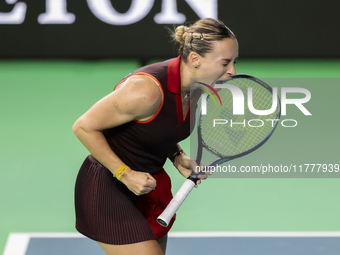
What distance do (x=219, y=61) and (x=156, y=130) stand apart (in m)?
0.38

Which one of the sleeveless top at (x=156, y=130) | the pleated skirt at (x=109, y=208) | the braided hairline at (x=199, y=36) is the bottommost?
the pleated skirt at (x=109, y=208)

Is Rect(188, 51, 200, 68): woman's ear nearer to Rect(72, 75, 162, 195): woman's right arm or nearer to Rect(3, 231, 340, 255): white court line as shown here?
Rect(72, 75, 162, 195): woman's right arm

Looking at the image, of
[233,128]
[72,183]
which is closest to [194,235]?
[233,128]

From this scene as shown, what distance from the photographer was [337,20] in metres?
6.98

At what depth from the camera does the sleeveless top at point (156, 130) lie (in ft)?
6.79

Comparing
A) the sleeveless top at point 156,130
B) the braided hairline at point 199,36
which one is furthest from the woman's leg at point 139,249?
the braided hairline at point 199,36

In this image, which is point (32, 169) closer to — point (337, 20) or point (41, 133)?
point (41, 133)

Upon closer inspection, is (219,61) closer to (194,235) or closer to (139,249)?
(139,249)

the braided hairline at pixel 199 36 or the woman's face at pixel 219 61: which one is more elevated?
the braided hairline at pixel 199 36

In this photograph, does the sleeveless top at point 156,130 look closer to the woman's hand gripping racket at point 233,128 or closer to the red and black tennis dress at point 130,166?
the red and black tennis dress at point 130,166

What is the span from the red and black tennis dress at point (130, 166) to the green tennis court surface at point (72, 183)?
122 cm

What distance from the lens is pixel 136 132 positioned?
6.94 ft

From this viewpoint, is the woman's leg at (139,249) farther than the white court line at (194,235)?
No

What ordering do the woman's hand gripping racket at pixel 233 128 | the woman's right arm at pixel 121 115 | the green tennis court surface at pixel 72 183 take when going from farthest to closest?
1. the green tennis court surface at pixel 72 183
2. the woman's hand gripping racket at pixel 233 128
3. the woman's right arm at pixel 121 115
